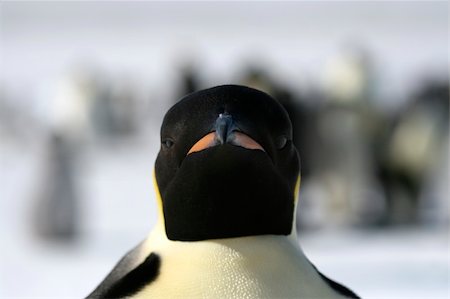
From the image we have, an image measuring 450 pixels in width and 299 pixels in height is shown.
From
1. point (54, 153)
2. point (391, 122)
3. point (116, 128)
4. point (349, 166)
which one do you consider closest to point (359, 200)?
point (349, 166)

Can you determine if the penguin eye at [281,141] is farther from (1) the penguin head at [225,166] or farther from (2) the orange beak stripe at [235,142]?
(2) the orange beak stripe at [235,142]

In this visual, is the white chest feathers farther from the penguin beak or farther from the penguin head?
the penguin beak

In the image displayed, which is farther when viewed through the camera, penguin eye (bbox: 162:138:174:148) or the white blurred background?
the white blurred background

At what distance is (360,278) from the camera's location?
261 inches

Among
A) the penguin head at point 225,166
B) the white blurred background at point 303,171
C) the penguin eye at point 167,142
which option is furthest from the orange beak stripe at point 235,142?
the white blurred background at point 303,171

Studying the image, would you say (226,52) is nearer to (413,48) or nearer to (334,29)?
(413,48)

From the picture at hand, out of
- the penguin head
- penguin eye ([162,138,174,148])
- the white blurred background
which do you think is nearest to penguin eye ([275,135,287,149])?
the penguin head

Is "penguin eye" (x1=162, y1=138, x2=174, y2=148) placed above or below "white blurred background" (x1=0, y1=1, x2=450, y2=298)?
above

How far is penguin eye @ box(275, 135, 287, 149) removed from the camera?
7.79 feet

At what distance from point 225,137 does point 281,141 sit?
0.24 m

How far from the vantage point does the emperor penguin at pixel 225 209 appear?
2232 millimetres

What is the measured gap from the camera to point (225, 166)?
221 cm

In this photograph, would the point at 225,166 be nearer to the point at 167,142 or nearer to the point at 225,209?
the point at 225,209

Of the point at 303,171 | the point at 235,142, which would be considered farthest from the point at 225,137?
the point at 303,171
